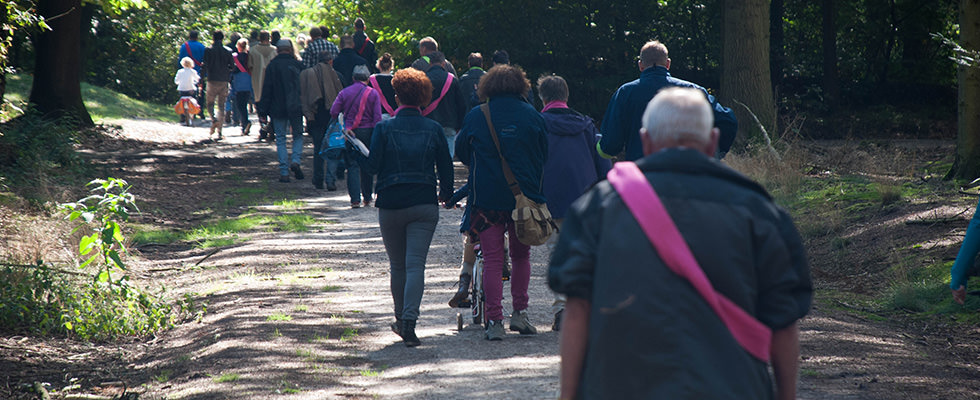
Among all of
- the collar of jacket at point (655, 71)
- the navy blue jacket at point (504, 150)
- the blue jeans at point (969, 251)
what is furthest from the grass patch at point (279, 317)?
the blue jeans at point (969, 251)

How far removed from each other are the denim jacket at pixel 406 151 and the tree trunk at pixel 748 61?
34.8 feet

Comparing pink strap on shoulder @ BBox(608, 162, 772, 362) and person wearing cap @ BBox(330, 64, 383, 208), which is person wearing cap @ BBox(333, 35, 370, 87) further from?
pink strap on shoulder @ BBox(608, 162, 772, 362)

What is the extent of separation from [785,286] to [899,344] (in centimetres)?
528

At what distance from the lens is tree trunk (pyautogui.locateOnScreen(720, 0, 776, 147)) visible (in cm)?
1695

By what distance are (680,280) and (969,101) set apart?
11088mm

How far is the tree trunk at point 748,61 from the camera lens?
1695 centimetres

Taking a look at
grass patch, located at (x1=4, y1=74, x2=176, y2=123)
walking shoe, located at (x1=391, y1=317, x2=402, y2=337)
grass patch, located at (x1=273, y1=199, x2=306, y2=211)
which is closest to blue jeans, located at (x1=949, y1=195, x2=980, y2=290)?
walking shoe, located at (x1=391, y1=317, x2=402, y2=337)

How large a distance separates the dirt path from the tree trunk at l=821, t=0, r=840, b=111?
46.3ft

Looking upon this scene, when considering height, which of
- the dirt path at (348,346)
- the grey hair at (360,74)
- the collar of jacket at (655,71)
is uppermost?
the grey hair at (360,74)

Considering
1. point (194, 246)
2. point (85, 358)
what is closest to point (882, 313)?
point (85, 358)

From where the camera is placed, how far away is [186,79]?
2458 centimetres

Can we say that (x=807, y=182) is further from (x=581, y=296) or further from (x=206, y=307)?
(x=581, y=296)

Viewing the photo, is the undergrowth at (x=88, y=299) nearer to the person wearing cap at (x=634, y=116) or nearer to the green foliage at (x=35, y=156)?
the green foliage at (x=35, y=156)

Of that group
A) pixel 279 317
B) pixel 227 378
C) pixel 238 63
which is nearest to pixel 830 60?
pixel 238 63
